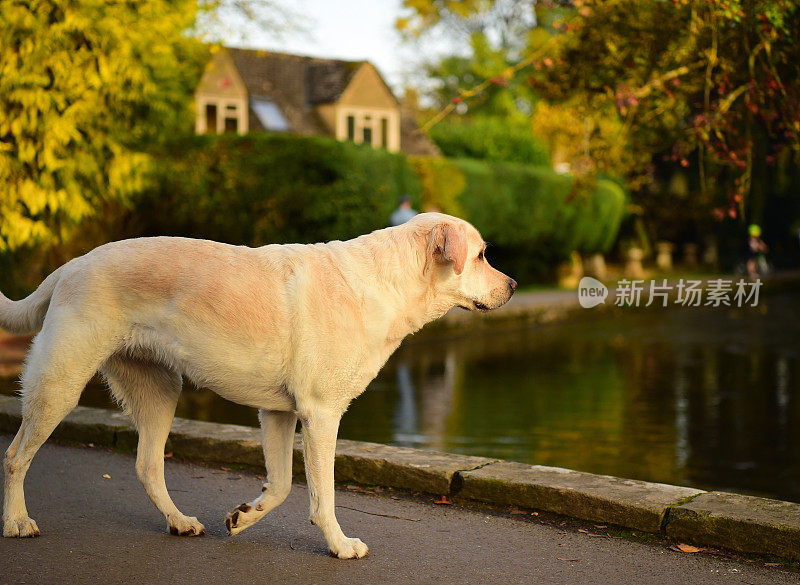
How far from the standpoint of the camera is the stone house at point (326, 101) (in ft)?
123

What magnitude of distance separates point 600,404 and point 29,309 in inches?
294

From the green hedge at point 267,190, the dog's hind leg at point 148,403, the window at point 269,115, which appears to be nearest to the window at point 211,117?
the window at point 269,115

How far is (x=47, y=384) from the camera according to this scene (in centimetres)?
459

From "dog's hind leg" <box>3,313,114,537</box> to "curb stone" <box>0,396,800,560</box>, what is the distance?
185 cm

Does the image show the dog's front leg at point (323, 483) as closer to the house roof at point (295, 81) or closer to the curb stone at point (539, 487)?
the curb stone at point (539, 487)

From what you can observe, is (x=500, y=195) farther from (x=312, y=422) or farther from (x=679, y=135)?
(x=312, y=422)

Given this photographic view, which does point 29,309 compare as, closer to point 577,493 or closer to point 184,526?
point 184,526

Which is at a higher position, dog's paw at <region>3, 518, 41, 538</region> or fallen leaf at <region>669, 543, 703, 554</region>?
dog's paw at <region>3, 518, 41, 538</region>

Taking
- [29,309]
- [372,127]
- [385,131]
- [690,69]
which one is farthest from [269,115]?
[29,309]

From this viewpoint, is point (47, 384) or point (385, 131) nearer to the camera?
point (47, 384)

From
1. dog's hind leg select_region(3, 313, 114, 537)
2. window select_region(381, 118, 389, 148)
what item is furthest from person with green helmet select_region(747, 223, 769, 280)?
dog's hind leg select_region(3, 313, 114, 537)

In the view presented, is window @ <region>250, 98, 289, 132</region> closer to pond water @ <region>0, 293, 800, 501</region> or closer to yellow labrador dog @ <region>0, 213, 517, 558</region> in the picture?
pond water @ <region>0, 293, 800, 501</region>

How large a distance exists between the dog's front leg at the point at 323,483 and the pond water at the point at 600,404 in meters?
3.60

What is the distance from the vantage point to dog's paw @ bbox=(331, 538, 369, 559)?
4.51 metres
